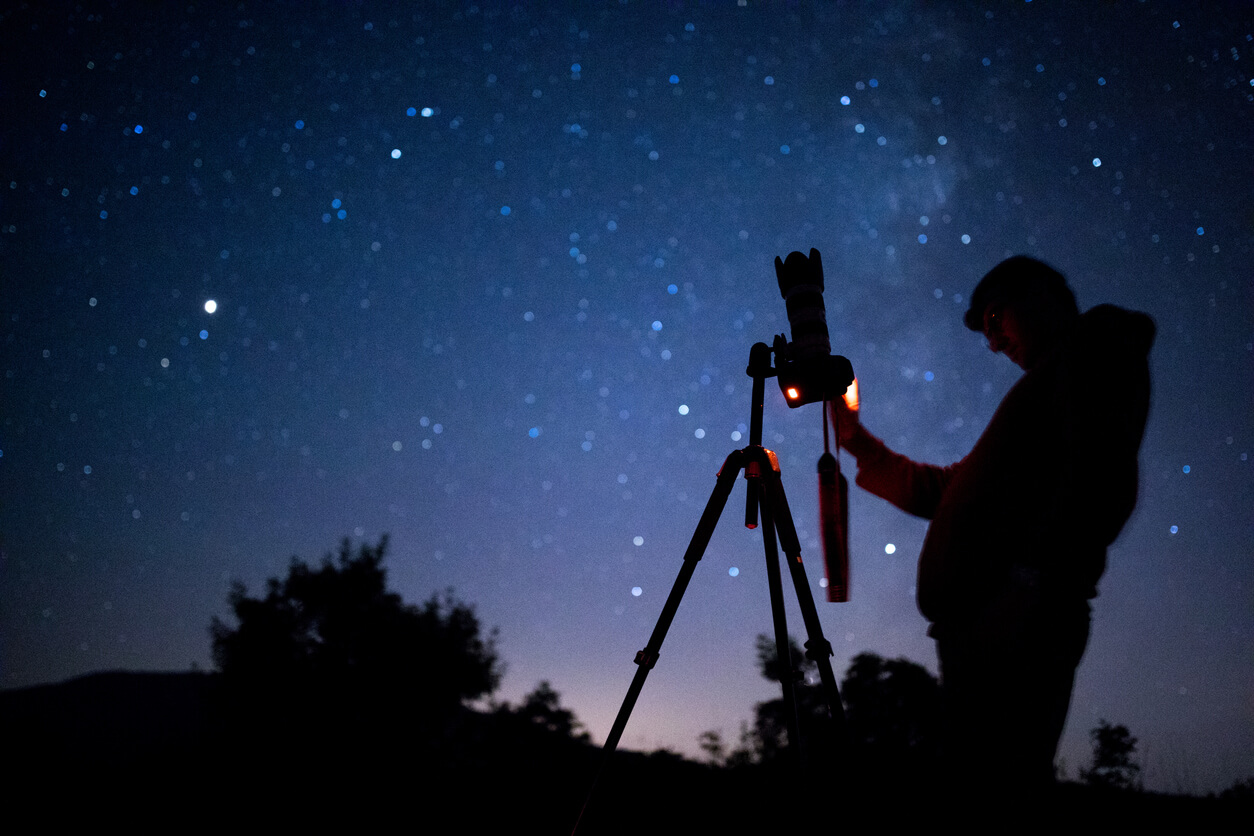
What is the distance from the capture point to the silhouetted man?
4.18 ft

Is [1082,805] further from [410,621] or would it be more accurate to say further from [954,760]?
[410,621]

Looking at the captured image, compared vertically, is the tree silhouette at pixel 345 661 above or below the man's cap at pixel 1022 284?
below

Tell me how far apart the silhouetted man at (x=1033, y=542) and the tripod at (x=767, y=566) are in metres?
0.45

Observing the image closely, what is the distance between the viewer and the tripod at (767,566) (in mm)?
1905

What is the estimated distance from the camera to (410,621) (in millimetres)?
20094

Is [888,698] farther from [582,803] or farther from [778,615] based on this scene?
[778,615]

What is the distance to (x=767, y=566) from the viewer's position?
2109 millimetres

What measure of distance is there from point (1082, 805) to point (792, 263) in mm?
4717

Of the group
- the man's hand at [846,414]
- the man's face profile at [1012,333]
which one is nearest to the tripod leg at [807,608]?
the man's hand at [846,414]

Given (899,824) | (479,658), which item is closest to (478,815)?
(899,824)

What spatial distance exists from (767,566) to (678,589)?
13.9 inches

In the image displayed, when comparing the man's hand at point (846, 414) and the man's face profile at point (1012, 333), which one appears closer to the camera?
the man's face profile at point (1012, 333)

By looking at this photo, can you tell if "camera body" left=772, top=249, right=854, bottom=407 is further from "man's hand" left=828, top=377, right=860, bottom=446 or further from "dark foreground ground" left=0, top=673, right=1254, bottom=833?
"dark foreground ground" left=0, top=673, right=1254, bottom=833

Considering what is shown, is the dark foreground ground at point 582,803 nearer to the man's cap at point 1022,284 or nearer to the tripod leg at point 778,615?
the tripod leg at point 778,615
